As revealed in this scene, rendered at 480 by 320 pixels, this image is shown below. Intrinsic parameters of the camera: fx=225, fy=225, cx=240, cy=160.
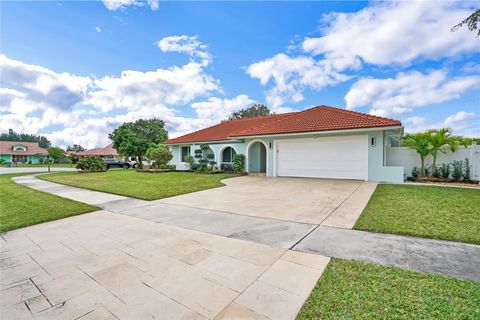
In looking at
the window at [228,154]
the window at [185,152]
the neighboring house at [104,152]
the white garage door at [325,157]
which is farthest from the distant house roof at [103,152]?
the white garage door at [325,157]

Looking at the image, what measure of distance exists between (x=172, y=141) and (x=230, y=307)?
70.9 ft

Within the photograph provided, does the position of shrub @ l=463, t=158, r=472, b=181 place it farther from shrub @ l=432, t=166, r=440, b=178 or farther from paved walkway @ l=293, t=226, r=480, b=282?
paved walkway @ l=293, t=226, r=480, b=282

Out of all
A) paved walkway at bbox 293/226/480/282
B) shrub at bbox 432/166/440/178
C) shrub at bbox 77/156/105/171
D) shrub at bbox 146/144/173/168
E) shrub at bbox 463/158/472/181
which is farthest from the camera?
shrub at bbox 77/156/105/171

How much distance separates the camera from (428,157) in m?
12.1

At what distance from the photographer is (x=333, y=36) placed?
12.7 metres

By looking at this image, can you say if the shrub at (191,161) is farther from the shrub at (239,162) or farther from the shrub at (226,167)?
the shrub at (239,162)

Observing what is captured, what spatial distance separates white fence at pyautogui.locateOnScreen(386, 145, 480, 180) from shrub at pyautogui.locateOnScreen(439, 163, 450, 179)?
16 centimetres

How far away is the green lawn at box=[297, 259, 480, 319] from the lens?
2053mm

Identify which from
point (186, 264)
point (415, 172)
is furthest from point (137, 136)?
point (186, 264)

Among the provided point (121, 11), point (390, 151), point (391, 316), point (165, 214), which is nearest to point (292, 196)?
point (165, 214)

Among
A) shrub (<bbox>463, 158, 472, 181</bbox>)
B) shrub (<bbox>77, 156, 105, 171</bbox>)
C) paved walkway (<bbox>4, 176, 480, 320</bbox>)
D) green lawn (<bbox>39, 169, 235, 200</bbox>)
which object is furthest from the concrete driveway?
shrub (<bbox>77, 156, 105, 171</bbox>)

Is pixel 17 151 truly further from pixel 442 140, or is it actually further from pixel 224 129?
pixel 442 140

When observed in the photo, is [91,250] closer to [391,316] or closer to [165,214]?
[165,214]

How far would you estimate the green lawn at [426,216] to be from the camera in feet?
13.8
